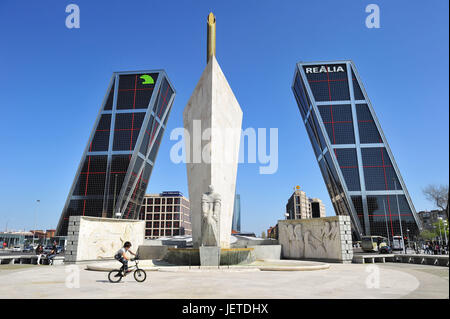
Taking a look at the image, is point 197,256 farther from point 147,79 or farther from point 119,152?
point 147,79

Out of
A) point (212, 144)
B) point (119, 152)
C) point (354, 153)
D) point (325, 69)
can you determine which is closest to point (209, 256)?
point (212, 144)

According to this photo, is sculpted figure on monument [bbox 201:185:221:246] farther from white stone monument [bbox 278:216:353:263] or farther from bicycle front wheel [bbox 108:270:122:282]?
white stone monument [bbox 278:216:353:263]

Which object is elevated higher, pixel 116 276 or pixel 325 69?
pixel 325 69

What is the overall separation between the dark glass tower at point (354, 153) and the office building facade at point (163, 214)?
2220 inches

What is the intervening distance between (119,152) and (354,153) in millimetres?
52621

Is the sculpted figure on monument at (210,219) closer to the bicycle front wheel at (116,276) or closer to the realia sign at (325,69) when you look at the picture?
the bicycle front wheel at (116,276)

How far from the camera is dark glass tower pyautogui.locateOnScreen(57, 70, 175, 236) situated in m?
64.1

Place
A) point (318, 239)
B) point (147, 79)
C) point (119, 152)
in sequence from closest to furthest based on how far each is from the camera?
1. point (318, 239)
2. point (119, 152)
3. point (147, 79)

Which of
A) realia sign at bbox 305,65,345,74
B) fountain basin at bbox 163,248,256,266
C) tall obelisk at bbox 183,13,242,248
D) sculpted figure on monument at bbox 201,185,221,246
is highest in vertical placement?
realia sign at bbox 305,65,345,74

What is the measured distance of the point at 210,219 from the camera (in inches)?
535

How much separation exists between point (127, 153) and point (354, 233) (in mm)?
53233

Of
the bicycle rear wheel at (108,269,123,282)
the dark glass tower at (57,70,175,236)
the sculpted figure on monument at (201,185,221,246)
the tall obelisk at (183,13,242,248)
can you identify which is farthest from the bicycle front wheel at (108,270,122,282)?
the dark glass tower at (57,70,175,236)

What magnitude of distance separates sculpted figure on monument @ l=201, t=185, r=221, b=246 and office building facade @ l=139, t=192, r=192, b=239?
88012 mm
